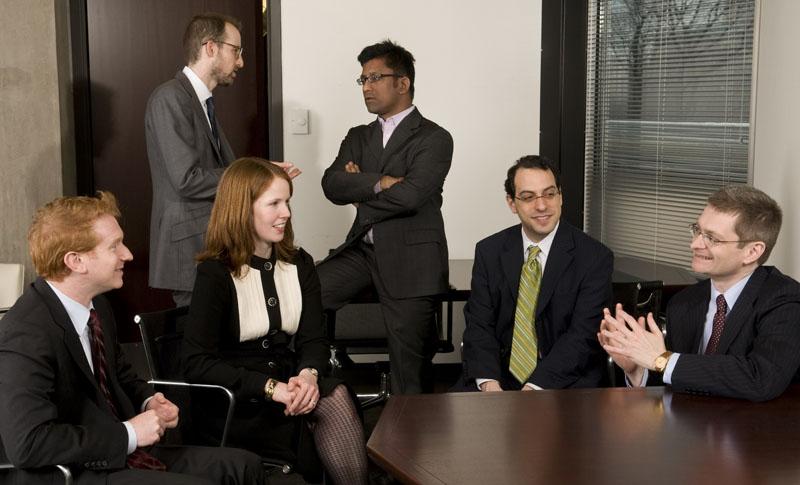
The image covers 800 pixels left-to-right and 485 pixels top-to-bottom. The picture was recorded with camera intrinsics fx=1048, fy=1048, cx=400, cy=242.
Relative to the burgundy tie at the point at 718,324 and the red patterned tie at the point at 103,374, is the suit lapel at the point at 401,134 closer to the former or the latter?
the burgundy tie at the point at 718,324

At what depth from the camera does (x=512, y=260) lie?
12.3ft

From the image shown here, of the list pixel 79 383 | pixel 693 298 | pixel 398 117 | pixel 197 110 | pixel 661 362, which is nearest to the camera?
pixel 79 383

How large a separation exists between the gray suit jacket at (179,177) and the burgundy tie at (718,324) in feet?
6.96

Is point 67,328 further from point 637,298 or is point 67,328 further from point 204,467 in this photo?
point 637,298

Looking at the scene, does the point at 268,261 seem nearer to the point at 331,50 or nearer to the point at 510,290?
the point at 510,290

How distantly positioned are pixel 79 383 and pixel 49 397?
130 mm

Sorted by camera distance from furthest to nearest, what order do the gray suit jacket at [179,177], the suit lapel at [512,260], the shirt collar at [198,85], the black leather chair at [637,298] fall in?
the shirt collar at [198,85] < the gray suit jacket at [179,177] < the black leather chair at [637,298] < the suit lapel at [512,260]

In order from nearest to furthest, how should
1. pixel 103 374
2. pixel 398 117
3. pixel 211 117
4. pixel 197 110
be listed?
pixel 103 374 < pixel 197 110 < pixel 211 117 < pixel 398 117

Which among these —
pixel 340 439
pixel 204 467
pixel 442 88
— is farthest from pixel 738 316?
pixel 442 88

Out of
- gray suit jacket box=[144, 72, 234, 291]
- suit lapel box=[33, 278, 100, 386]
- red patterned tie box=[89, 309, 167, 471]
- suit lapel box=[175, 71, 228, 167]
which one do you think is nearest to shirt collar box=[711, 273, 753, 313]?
red patterned tie box=[89, 309, 167, 471]

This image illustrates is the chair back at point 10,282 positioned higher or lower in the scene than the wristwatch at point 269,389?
higher

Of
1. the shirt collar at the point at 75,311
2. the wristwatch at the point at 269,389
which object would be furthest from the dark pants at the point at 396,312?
the shirt collar at the point at 75,311

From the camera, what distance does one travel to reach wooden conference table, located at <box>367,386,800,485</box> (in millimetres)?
2088

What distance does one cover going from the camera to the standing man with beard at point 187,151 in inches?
167
